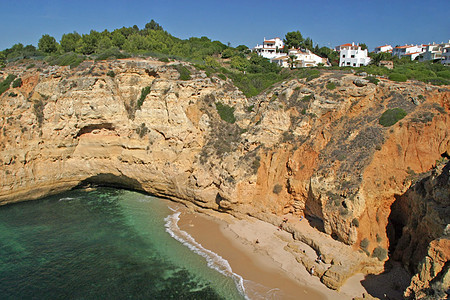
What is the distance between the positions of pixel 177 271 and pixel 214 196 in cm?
844

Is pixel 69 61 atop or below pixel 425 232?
atop

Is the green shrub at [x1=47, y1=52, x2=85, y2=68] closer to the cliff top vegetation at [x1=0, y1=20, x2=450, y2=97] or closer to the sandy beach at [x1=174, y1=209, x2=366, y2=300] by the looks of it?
the cliff top vegetation at [x1=0, y1=20, x2=450, y2=97]

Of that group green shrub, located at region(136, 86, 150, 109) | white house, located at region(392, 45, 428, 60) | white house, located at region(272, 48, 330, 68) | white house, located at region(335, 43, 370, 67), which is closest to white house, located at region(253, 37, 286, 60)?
white house, located at region(272, 48, 330, 68)

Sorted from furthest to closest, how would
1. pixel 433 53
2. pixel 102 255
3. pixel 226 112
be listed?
1. pixel 433 53
2. pixel 226 112
3. pixel 102 255

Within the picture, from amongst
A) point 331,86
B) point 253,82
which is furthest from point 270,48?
point 331,86

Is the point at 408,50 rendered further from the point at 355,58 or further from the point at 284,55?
the point at 284,55

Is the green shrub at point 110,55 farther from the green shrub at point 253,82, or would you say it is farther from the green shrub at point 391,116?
the green shrub at point 391,116

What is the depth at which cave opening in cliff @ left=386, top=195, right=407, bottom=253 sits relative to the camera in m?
20.5

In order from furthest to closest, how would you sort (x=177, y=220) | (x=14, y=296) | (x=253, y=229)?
(x=177, y=220), (x=253, y=229), (x=14, y=296)

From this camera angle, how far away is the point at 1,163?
2786 centimetres

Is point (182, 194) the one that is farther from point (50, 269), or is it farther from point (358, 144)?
point (358, 144)

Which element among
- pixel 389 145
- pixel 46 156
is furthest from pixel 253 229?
pixel 46 156

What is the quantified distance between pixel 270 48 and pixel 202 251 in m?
63.0

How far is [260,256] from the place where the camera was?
2181 cm
